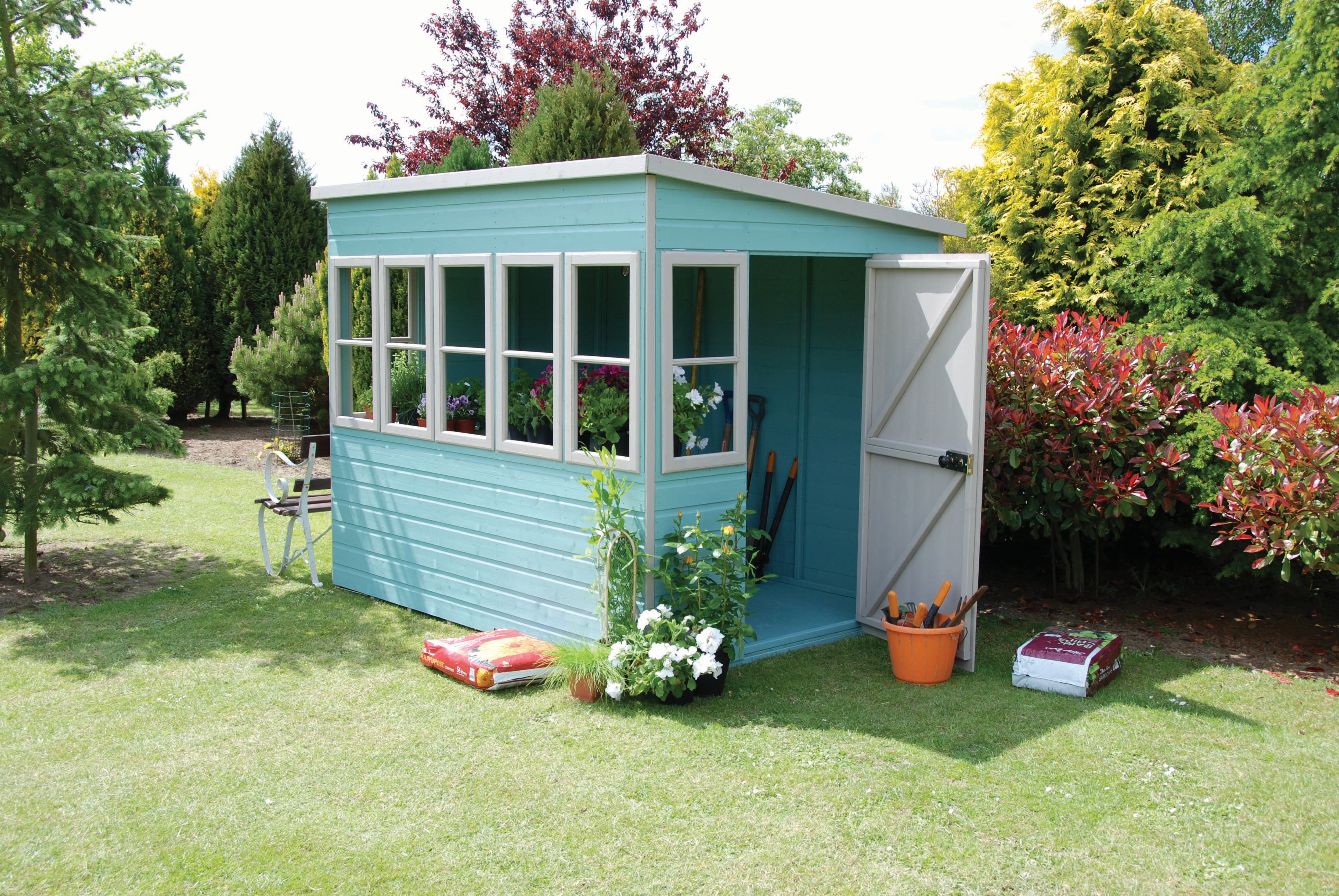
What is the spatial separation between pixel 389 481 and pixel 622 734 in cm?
297

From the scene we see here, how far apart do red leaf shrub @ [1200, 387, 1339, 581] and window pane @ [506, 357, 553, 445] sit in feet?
12.3

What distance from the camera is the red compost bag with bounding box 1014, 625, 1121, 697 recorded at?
5664 millimetres

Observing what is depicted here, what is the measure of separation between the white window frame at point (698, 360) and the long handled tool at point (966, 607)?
137 centimetres

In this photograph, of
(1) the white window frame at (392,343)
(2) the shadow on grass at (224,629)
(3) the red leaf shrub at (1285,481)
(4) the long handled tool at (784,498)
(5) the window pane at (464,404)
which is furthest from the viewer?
(4) the long handled tool at (784,498)

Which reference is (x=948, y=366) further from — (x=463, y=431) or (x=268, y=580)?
(x=268, y=580)

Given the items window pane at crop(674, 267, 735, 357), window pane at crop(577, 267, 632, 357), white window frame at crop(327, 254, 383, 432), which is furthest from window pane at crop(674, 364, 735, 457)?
white window frame at crop(327, 254, 383, 432)

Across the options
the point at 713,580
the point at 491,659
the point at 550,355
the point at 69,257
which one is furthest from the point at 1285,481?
the point at 69,257

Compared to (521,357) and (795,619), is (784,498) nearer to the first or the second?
(795,619)

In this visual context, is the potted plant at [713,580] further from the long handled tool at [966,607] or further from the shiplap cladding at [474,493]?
the long handled tool at [966,607]

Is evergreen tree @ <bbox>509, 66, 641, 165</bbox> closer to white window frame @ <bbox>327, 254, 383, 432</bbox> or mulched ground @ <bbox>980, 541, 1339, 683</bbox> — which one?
white window frame @ <bbox>327, 254, 383, 432</bbox>

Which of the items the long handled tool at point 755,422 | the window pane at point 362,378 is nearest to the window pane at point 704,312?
the long handled tool at point 755,422

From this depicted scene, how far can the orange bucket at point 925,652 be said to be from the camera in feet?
18.9

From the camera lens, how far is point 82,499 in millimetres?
7312

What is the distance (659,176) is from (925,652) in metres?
2.74
